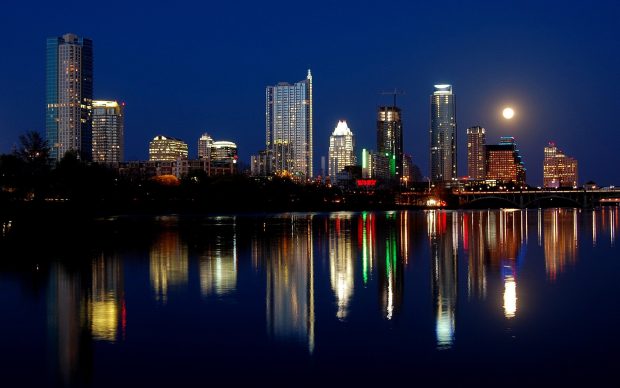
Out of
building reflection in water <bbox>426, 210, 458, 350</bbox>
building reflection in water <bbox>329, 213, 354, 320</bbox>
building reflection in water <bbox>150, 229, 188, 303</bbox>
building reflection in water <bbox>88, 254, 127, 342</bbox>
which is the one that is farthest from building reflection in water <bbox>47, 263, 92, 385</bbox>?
building reflection in water <bbox>426, 210, 458, 350</bbox>

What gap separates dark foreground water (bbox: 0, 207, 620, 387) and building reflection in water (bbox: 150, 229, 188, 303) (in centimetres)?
11

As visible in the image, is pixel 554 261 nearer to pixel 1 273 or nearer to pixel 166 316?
pixel 166 316

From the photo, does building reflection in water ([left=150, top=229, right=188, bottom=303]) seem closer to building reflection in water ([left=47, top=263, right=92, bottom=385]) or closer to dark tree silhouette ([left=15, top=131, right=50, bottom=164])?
building reflection in water ([left=47, top=263, right=92, bottom=385])

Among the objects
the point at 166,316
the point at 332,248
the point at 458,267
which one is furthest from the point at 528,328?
the point at 332,248

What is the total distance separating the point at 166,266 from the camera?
2962 centimetres

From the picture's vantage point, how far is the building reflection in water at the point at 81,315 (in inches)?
543

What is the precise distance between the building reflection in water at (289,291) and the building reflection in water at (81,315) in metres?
3.62

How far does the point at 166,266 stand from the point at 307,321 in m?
13.3

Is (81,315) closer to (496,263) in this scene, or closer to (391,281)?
(391,281)

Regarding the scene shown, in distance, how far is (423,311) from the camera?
62.7 ft

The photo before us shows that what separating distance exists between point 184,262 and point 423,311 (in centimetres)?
1453

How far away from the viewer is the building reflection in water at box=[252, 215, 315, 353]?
16.6m

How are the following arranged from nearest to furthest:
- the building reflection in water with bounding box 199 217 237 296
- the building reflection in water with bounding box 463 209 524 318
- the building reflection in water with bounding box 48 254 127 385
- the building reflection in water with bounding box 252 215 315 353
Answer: the building reflection in water with bounding box 48 254 127 385
the building reflection in water with bounding box 252 215 315 353
the building reflection in water with bounding box 463 209 524 318
the building reflection in water with bounding box 199 217 237 296

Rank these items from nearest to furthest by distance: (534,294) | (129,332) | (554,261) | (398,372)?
(398,372)
(129,332)
(534,294)
(554,261)
